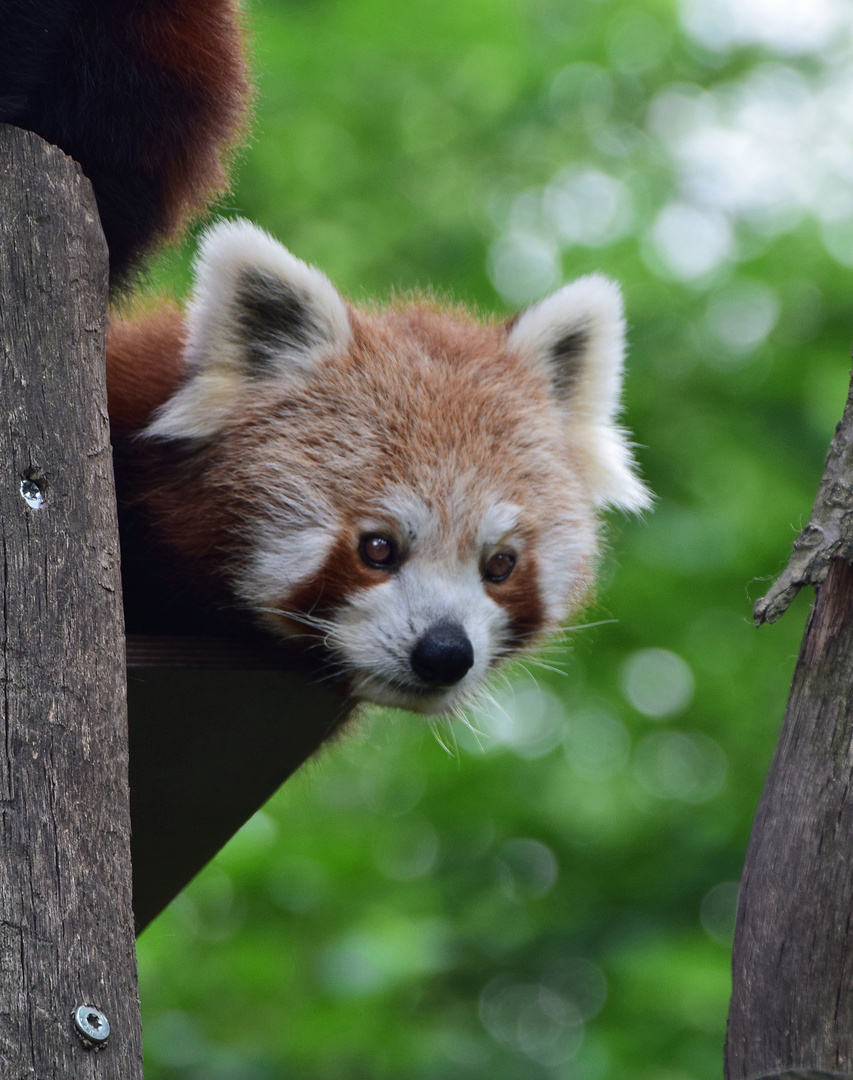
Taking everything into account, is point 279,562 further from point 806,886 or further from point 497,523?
point 806,886

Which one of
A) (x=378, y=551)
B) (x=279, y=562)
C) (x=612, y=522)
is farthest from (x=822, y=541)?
(x=612, y=522)

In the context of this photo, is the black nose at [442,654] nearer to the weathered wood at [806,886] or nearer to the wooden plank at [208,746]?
the wooden plank at [208,746]

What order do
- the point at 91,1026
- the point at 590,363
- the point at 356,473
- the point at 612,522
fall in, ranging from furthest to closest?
the point at 612,522 → the point at 590,363 → the point at 356,473 → the point at 91,1026

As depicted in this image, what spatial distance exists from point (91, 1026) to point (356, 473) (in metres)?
1.24

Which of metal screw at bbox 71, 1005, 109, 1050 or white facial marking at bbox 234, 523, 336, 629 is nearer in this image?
metal screw at bbox 71, 1005, 109, 1050

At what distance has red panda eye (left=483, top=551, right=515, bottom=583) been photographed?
2.48 m

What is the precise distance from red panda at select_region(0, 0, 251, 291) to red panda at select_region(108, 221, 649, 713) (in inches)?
6.8

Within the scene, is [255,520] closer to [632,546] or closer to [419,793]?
[632,546]

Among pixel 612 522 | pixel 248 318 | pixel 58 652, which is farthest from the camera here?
pixel 612 522

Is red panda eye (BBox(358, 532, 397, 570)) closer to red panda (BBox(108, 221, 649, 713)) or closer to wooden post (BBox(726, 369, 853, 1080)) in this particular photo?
red panda (BBox(108, 221, 649, 713))

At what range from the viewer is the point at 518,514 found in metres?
2.46

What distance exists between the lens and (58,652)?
1.66 m

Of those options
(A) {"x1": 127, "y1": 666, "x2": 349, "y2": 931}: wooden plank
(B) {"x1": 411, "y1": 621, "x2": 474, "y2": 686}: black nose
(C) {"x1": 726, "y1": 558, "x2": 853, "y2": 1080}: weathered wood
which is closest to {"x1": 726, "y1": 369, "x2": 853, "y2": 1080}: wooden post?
(C) {"x1": 726, "y1": 558, "x2": 853, "y2": 1080}: weathered wood

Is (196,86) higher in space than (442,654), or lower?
higher
